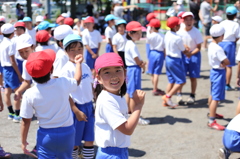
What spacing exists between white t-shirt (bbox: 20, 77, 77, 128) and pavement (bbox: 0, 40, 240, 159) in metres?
1.86

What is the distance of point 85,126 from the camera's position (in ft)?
14.4

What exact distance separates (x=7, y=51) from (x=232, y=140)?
4.30m

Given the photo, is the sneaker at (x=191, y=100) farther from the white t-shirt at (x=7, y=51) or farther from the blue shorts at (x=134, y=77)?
the white t-shirt at (x=7, y=51)

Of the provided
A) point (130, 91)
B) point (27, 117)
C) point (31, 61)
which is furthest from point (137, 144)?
point (31, 61)

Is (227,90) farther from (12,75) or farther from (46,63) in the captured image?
(46,63)

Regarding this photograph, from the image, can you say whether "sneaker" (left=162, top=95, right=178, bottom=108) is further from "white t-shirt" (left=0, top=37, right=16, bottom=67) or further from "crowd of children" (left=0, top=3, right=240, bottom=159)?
"white t-shirt" (left=0, top=37, right=16, bottom=67)

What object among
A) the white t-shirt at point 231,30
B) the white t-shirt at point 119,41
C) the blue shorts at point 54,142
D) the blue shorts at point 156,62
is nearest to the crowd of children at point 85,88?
the blue shorts at point 54,142

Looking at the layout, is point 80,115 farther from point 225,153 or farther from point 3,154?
point 225,153

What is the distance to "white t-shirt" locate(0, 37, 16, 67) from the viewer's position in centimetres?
650

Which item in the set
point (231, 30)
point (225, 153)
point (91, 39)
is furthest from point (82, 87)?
point (231, 30)

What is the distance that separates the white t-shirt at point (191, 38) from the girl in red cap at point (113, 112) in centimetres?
496

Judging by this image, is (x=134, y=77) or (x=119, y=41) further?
(x=119, y=41)

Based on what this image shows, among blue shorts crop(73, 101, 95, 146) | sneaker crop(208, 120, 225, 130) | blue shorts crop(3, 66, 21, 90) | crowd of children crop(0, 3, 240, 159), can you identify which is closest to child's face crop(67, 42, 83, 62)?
crowd of children crop(0, 3, 240, 159)

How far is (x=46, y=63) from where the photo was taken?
3.39m
